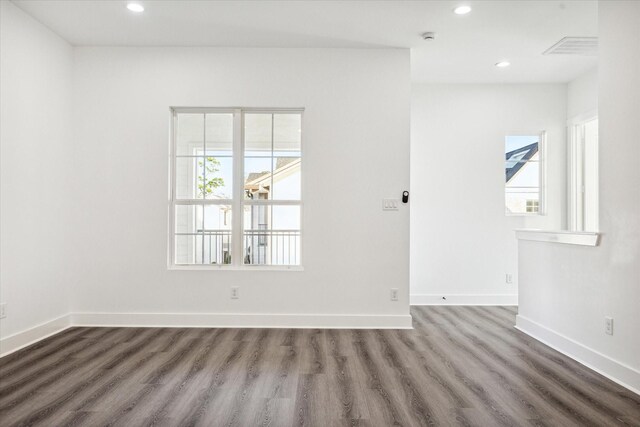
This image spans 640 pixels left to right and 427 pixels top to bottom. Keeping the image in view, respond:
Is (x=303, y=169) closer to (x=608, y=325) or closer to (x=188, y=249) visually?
(x=188, y=249)

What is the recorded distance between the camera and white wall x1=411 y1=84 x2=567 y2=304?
16.3ft

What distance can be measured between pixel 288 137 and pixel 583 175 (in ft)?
12.3

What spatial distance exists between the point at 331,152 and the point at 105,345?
269 centimetres

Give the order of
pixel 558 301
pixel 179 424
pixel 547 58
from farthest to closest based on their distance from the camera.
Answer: pixel 547 58, pixel 558 301, pixel 179 424

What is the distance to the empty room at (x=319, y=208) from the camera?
8.32 ft

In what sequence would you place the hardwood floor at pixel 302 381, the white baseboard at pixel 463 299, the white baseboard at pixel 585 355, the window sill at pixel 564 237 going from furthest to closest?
the white baseboard at pixel 463 299
the window sill at pixel 564 237
the white baseboard at pixel 585 355
the hardwood floor at pixel 302 381

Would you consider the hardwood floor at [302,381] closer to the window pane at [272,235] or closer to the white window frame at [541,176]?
the window pane at [272,235]

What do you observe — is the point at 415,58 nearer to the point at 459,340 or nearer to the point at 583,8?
the point at 583,8

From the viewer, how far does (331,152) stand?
3932mm

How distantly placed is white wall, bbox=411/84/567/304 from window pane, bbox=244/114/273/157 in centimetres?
198

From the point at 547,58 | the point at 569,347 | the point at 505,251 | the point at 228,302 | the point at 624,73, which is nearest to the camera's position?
the point at 624,73

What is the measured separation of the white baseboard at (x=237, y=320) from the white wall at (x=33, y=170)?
1.37 feet

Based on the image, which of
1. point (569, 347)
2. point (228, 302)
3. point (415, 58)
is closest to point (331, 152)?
point (415, 58)

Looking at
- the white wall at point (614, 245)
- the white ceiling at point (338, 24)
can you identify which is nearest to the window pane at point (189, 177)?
the white ceiling at point (338, 24)
